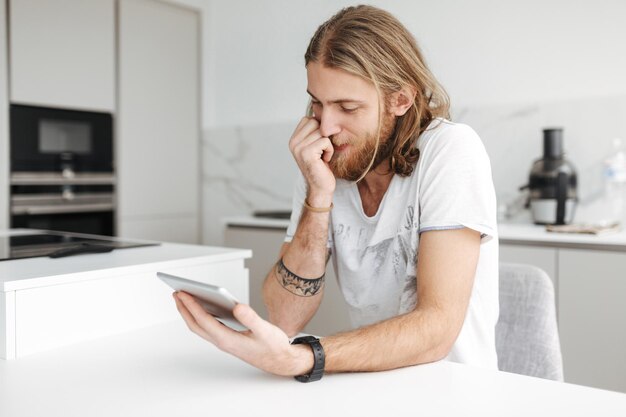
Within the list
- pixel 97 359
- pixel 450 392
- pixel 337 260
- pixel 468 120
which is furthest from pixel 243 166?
pixel 450 392

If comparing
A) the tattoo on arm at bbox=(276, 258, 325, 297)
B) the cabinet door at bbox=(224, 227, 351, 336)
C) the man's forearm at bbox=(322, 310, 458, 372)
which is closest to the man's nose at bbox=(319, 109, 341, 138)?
the tattoo on arm at bbox=(276, 258, 325, 297)

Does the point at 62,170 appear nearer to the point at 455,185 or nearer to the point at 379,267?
the point at 379,267

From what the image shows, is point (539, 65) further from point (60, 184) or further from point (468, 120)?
point (60, 184)

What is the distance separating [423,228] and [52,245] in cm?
96

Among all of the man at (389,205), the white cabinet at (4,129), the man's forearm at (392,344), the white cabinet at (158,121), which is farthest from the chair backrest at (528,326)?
Answer: the white cabinet at (158,121)

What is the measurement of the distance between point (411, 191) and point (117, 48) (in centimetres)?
290

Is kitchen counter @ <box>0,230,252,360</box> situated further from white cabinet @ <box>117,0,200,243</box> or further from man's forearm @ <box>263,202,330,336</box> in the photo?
white cabinet @ <box>117,0,200,243</box>

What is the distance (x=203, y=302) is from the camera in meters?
0.94

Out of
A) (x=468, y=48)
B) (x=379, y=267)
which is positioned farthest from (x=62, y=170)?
(x=379, y=267)

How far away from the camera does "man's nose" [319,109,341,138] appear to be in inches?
54.3

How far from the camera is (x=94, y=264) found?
1327 millimetres

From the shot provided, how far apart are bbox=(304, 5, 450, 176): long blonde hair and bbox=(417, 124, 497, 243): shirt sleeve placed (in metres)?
0.07

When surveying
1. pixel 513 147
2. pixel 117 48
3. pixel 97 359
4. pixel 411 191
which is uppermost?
pixel 117 48

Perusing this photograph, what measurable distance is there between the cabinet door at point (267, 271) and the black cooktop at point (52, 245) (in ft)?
4.02
